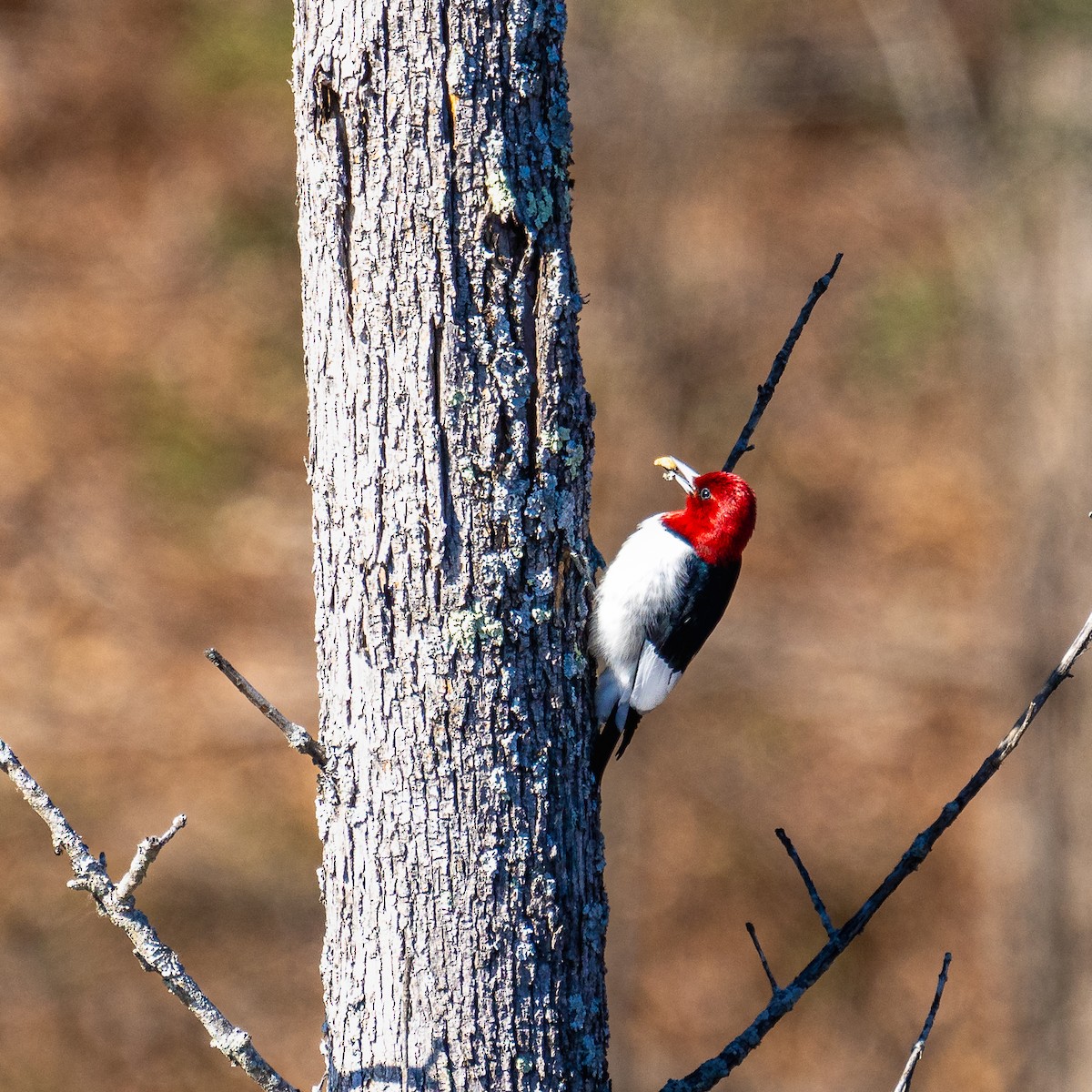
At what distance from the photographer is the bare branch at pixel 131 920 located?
5.65ft

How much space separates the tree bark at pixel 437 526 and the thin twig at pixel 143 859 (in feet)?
1.25

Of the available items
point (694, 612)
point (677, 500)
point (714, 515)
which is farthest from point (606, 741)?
point (677, 500)

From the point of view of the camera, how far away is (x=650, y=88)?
7.21 meters

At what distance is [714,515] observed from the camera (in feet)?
10.2

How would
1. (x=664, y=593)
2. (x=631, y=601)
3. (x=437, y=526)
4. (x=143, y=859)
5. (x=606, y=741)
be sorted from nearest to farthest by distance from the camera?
(x=143, y=859), (x=437, y=526), (x=606, y=741), (x=631, y=601), (x=664, y=593)

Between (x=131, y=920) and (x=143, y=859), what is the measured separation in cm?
13

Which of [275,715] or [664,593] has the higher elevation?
[664,593]

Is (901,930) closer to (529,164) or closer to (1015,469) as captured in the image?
(1015,469)

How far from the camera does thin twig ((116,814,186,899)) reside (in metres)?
1.65

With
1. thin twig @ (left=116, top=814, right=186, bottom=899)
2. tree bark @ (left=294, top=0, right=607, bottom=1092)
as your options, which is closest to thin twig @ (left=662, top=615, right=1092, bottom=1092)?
tree bark @ (left=294, top=0, right=607, bottom=1092)

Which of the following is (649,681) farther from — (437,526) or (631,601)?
(437,526)

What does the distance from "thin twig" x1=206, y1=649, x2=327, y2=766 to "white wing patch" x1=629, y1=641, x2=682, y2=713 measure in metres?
0.84

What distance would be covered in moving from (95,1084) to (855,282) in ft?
22.1

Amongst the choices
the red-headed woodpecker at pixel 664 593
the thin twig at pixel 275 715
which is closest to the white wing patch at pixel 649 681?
the red-headed woodpecker at pixel 664 593
